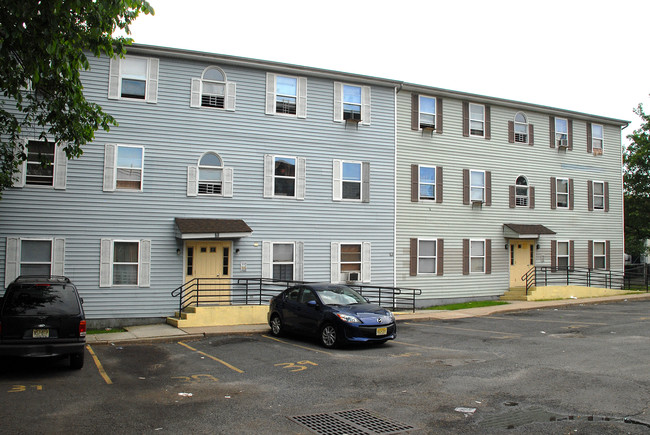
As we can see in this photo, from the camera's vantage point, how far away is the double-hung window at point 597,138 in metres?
27.2

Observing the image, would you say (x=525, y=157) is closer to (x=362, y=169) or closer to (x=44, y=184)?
(x=362, y=169)

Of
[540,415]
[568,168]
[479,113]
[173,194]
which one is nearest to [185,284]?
[173,194]

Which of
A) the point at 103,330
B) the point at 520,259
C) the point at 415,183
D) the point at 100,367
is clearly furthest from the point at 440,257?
the point at 100,367

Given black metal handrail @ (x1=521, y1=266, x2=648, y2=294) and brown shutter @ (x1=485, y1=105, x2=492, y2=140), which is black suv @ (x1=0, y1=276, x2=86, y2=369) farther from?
black metal handrail @ (x1=521, y1=266, x2=648, y2=294)

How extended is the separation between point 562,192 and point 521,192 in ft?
8.74

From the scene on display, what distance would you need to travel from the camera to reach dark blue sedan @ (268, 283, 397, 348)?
12562 millimetres

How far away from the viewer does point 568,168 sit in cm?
2636

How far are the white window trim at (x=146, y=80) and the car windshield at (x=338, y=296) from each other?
911 centimetres

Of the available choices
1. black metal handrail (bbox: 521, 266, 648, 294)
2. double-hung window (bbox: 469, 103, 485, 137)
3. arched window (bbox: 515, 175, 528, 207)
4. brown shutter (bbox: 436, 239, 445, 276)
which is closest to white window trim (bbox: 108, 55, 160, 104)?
brown shutter (bbox: 436, 239, 445, 276)

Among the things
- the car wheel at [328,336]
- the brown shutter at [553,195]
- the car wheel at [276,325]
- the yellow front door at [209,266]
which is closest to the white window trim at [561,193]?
the brown shutter at [553,195]

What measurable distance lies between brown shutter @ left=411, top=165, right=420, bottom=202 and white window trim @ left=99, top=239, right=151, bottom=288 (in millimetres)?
10714

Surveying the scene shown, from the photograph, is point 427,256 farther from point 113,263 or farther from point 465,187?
point 113,263

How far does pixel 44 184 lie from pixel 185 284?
545 cm

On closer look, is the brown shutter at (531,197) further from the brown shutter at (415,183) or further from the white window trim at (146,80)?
the white window trim at (146,80)
